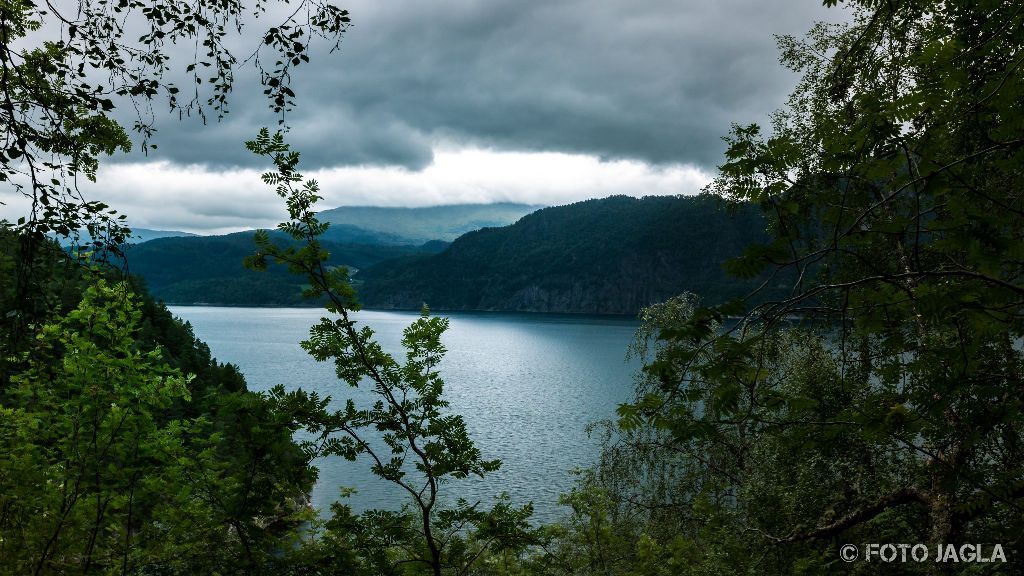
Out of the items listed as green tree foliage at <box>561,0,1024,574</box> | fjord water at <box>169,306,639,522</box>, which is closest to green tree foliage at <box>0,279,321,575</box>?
fjord water at <box>169,306,639,522</box>

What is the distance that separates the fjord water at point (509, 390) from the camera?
40.3 metres

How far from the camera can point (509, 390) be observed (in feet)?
250

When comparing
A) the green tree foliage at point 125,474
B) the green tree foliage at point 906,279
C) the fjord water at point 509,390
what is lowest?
the fjord water at point 509,390

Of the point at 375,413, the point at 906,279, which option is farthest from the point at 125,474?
the point at 906,279

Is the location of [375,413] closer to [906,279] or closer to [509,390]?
[906,279]

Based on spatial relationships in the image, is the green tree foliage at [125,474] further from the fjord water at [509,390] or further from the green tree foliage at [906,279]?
the green tree foliage at [906,279]

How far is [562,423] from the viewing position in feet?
186

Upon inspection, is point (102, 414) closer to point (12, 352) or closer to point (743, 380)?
point (12, 352)

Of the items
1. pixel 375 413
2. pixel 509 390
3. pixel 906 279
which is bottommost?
pixel 509 390

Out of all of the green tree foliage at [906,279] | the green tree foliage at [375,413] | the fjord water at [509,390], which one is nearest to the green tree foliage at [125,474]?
the green tree foliage at [375,413]

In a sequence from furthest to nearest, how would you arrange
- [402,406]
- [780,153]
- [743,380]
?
[402,406] < [743,380] < [780,153]

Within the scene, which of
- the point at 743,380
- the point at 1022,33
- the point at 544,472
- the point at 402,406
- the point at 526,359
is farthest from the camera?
the point at 526,359

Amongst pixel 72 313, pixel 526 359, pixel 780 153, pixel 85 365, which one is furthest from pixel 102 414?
pixel 526 359

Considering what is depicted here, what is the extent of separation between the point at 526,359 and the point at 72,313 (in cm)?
9912
